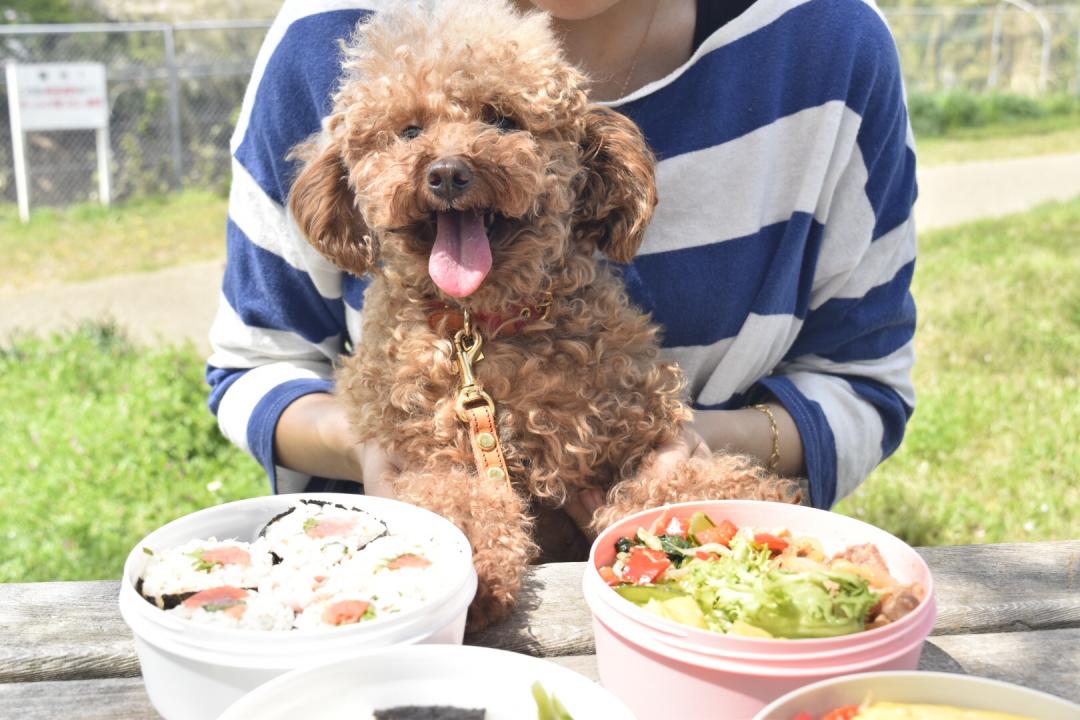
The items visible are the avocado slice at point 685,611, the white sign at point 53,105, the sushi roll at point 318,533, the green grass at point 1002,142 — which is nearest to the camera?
the avocado slice at point 685,611

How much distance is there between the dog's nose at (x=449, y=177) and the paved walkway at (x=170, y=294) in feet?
15.4

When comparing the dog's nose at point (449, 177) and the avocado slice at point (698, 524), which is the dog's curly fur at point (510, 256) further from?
the avocado slice at point (698, 524)

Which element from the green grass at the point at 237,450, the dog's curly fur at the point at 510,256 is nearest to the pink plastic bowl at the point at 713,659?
the dog's curly fur at the point at 510,256

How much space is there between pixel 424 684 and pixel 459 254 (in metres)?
1.01

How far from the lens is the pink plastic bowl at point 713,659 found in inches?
47.0

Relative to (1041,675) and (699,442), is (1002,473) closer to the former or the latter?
(699,442)

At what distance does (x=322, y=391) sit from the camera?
245 centimetres

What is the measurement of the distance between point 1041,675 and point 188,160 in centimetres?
1189

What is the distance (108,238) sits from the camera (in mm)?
9648

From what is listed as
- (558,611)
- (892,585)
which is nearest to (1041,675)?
(892,585)

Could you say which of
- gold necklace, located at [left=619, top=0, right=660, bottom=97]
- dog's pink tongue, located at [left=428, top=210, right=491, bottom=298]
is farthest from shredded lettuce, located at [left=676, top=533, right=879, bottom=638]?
gold necklace, located at [left=619, top=0, right=660, bottom=97]

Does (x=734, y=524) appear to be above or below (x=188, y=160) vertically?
above

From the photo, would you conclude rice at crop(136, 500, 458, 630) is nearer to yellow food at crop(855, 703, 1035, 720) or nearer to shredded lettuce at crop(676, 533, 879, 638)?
shredded lettuce at crop(676, 533, 879, 638)

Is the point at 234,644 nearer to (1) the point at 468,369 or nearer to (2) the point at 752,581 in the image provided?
(2) the point at 752,581
